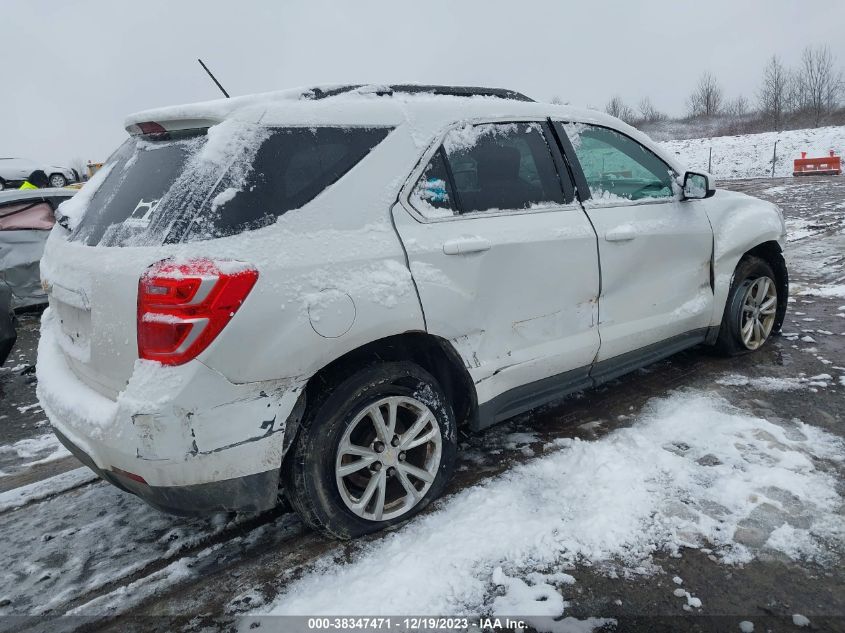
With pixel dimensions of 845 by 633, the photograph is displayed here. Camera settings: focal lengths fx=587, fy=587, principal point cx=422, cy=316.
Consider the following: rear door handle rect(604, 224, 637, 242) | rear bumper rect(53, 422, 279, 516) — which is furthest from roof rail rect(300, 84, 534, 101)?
rear bumper rect(53, 422, 279, 516)

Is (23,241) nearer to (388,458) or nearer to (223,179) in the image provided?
(223,179)

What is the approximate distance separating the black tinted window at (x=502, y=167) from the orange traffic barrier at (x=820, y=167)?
2660 cm

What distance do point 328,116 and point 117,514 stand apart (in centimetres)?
222

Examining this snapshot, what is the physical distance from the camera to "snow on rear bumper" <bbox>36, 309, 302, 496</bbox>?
2.03 m

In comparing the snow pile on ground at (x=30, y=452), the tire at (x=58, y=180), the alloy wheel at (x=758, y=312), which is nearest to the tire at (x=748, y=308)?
the alloy wheel at (x=758, y=312)

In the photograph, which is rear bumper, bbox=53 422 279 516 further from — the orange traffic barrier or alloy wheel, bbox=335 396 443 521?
the orange traffic barrier

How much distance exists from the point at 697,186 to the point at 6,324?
18.3ft

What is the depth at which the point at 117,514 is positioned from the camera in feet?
9.70

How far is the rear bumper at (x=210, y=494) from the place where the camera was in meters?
2.15

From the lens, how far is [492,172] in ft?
9.45

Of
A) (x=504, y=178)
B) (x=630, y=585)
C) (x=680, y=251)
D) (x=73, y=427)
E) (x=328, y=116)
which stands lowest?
(x=630, y=585)

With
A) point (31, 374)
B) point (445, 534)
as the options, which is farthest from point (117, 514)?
point (31, 374)

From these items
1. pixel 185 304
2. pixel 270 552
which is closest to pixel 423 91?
pixel 185 304

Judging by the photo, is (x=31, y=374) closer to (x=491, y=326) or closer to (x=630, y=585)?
(x=491, y=326)
